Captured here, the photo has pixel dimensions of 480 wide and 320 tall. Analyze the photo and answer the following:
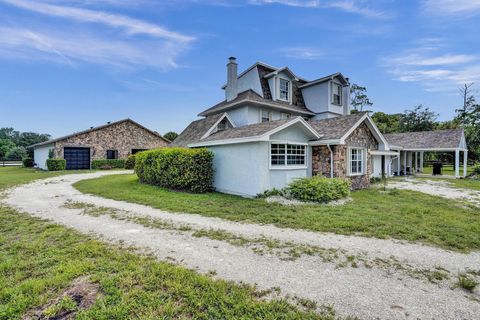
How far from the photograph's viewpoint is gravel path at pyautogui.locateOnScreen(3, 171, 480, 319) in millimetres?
3008

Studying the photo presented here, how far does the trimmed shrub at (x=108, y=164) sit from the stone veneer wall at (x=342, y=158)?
2588cm

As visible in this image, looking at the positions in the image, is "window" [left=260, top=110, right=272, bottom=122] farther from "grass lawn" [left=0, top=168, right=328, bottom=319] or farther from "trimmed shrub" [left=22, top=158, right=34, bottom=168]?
"trimmed shrub" [left=22, top=158, right=34, bottom=168]

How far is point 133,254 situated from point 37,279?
54.1 inches

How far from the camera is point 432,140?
75.5 feet

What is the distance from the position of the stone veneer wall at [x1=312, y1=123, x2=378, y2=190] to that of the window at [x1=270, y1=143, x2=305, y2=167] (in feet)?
3.57

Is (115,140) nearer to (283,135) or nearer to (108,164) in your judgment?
(108,164)

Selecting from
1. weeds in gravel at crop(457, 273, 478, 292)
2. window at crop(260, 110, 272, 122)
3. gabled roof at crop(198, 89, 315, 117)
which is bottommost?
weeds in gravel at crop(457, 273, 478, 292)

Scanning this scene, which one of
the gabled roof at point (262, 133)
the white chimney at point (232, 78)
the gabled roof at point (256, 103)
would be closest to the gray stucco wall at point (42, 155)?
the gabled roof at point (256, 103)

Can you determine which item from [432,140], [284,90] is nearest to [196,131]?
[284,90]

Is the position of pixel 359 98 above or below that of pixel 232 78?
above

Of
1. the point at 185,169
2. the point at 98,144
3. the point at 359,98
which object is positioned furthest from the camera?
the point at 359,98

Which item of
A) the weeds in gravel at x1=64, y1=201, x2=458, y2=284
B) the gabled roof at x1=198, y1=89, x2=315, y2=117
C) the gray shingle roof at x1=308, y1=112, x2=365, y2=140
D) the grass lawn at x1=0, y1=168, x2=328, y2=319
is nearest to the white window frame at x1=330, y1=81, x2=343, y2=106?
the gabled roof at x1=198, y1=89, x2=315, y2=117

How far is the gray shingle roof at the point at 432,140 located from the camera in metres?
21.6

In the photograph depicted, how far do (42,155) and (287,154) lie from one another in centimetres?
3373
